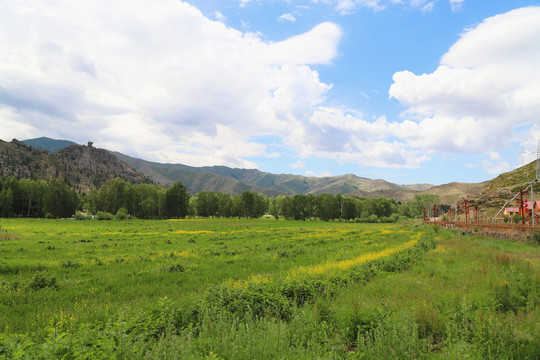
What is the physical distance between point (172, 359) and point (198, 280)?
10341 mm

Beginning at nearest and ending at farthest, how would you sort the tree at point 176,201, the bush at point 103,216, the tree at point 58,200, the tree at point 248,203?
the bush at point 103,216 < the tree at point 58,200 < the tree at point 176,201 < the tree at point 248,203

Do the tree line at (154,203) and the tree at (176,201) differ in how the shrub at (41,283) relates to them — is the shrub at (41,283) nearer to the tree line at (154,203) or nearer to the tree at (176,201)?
the tree line at (154,203)

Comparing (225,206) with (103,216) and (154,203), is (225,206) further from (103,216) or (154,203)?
(103,216)

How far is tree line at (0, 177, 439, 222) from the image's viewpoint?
96.7m

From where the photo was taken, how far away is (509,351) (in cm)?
636

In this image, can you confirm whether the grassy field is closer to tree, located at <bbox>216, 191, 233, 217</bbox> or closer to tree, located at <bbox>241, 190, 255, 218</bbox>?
tree, located at <bbox>216, 191, 233, 217</bbox>

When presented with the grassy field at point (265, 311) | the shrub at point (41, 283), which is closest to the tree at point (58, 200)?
the grassy field at point (265, 311)

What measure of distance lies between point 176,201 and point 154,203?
29.8 ft

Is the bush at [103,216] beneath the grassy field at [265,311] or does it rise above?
beneath

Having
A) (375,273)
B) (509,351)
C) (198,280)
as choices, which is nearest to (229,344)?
(509,351)

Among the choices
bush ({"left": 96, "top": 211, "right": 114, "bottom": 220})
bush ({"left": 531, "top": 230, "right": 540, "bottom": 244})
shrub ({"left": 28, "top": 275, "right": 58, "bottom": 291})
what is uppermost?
bush ({"left": 531, "top": 230, "right": 540, "bottom": 244})

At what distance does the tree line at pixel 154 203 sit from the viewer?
96.7 m

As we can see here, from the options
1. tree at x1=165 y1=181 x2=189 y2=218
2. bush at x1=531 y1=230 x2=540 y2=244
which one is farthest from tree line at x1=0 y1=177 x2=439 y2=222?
bush at x1=531 y1=230 x2=540 y2=244

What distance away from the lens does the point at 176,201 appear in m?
115
